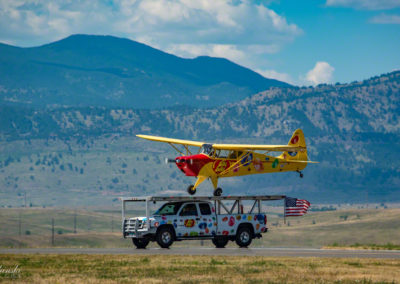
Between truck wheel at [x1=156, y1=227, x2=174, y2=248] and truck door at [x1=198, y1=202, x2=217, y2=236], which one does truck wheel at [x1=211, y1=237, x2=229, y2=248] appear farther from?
truck wheel at [x1=156, y1=227, x2=174, y2=248]

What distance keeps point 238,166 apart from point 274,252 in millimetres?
7522

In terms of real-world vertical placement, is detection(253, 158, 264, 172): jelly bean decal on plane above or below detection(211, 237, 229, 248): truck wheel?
above

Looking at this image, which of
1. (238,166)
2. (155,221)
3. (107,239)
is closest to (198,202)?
(155,221)

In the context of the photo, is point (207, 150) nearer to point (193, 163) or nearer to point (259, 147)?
point (193, 163)

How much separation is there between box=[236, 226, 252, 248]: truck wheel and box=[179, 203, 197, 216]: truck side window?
2853 millimetres

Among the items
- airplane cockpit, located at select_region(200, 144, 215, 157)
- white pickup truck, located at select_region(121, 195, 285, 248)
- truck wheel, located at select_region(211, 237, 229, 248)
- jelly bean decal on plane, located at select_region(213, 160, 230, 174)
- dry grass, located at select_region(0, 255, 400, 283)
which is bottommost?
dry grass, located at select_region(0, 255, 400, 283)

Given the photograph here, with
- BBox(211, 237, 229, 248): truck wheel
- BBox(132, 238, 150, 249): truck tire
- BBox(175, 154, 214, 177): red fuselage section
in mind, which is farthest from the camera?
BBox(175, 154, 214, 177): red fuselage section

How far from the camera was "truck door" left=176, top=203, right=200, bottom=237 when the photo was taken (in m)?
44.0

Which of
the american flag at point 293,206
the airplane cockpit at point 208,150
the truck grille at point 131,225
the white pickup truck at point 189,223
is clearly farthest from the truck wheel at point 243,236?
the airplane cockpit at point 208,150

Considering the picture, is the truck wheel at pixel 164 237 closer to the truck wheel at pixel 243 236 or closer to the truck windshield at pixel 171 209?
the truck windshield at pixel 171 209

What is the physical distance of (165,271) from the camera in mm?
33344

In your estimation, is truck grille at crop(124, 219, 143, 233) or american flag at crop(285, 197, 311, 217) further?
american flag at crop(285, 197, 311, 217)

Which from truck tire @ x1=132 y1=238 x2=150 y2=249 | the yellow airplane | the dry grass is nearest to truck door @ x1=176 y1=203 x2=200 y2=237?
truck tire @ x1=132 y1=238 x2=150 y2=249

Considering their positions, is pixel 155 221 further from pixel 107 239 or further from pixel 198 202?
pixel 107 239
